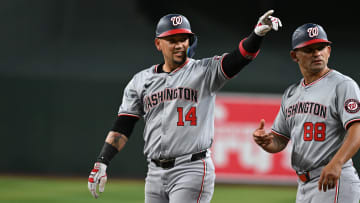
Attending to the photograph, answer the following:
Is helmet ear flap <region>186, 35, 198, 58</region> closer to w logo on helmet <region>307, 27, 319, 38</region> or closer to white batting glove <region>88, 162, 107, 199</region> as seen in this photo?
w logo on helmet <region>307, 27, 319, 38</region>

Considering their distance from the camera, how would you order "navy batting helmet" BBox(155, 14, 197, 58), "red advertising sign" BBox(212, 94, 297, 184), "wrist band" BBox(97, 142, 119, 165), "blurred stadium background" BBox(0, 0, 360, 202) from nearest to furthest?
1. "navy batting helmet" BBox(155, 14, 197, 58)
2. "wrist band" BBox(97, 142, 119, 165)
3. "red advertising sign" BBox(212, 94, 297, 184)
4. "blurred stadium background" BBox(0, 0, 360, 202)

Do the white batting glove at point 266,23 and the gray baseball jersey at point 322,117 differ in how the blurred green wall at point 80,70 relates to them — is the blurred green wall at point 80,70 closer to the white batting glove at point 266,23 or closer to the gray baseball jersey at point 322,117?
the gray baseball jersey at point 322,117

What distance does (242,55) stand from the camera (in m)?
3.57

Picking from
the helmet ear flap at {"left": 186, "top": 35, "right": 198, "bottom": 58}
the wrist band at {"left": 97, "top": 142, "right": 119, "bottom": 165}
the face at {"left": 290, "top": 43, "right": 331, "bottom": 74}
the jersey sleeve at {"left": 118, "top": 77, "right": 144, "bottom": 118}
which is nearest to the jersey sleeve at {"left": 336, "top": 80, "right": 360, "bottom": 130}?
the face at {"left": 290, "top": 43, "right": 331, "bottom": 74}

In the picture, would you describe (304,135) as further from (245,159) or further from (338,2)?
(338,2)

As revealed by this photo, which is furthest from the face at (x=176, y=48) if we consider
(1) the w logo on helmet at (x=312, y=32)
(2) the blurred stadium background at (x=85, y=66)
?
(2) the blurred stadium background at (x=85, y=66)

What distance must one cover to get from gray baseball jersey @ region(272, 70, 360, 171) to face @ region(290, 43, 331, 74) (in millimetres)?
87

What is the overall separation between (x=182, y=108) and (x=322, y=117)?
1.02 m

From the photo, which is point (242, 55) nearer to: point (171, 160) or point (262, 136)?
point (262, 136)

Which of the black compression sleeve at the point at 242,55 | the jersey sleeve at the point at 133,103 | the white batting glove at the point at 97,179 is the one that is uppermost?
the black compression sleeve at the point at 242,55

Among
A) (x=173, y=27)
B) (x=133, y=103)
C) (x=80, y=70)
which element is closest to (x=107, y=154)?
(x=133, y=103)

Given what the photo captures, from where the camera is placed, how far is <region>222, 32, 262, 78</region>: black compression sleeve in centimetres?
353

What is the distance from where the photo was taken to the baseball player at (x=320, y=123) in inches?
134

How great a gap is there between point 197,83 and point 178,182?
0.77 meters
